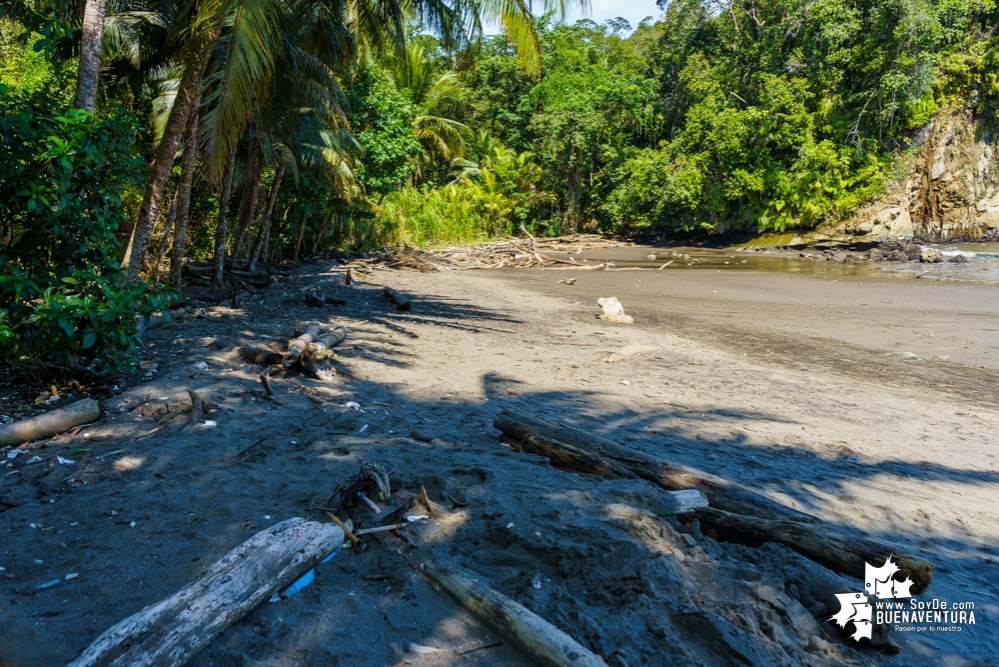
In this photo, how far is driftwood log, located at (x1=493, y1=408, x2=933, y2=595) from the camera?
10.3 feet

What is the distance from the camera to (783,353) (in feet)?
31.1

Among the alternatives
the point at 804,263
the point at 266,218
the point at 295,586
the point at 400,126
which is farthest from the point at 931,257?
the point at 295,586

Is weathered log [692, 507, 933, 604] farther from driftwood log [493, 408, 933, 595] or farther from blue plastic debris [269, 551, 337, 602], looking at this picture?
blue plastic debris [269, 551, 337, 602]

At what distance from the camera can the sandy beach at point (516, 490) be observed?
2.58m

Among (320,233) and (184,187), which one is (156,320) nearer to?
(184,187)

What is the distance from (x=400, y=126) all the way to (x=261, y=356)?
14.2 metres

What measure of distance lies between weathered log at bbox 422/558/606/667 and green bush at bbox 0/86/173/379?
319 centimetres

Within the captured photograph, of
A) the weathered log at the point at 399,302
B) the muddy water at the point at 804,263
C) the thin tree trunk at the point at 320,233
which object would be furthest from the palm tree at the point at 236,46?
the muddy water at the point at 804,263

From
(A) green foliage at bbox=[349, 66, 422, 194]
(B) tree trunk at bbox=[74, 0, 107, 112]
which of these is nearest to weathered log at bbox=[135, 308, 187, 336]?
(B) tree trunk at bbox=[74, 0, 107, 112]

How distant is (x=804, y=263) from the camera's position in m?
25.4

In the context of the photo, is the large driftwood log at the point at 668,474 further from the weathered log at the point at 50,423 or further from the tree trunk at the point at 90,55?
the tree trunk at the point at 90,55

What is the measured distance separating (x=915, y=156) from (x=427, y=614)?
3713cm

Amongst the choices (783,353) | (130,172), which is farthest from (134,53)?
(783,353)

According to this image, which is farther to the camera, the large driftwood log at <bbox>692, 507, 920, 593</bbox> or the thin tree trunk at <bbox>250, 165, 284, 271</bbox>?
the thin tree trunk at <bbox>250, 165, 284, 271</bbox>
